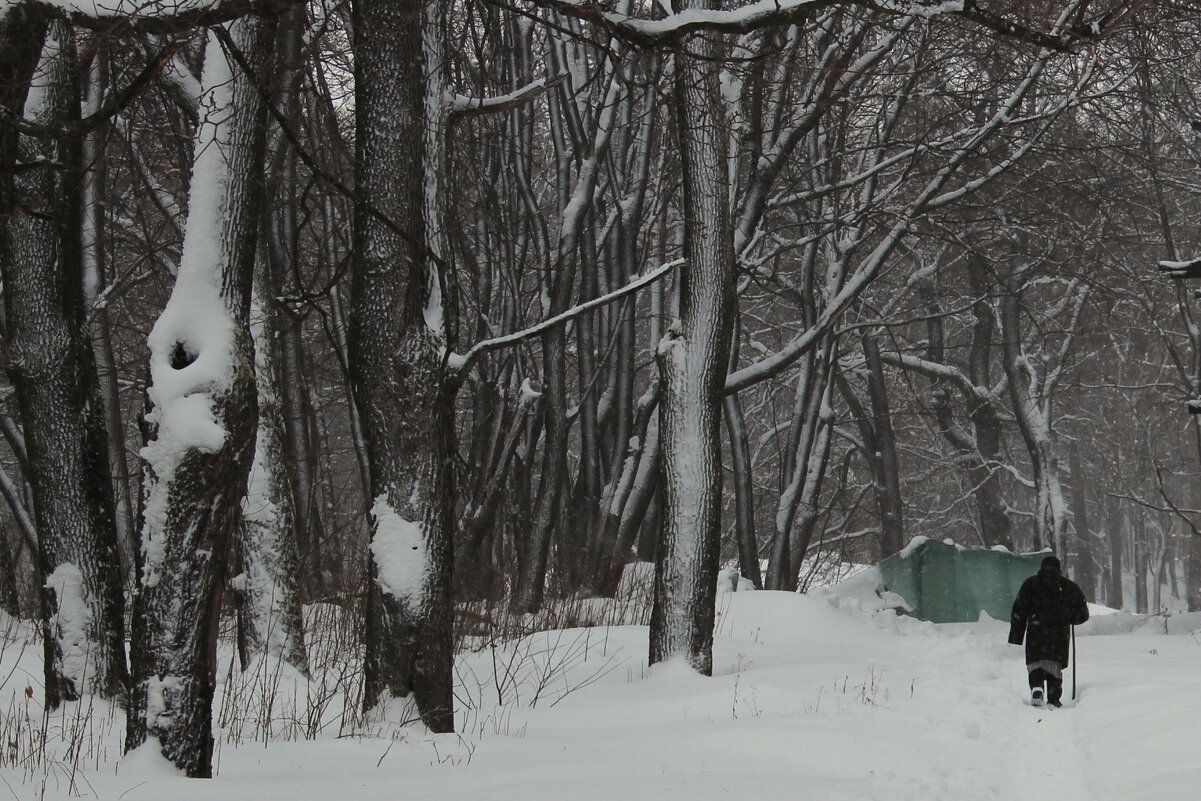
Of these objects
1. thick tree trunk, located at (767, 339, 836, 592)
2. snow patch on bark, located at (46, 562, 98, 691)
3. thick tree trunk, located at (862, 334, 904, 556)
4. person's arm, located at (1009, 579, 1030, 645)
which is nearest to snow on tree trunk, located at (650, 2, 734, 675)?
person's arm, located at (1009, 579, 1030, 645)

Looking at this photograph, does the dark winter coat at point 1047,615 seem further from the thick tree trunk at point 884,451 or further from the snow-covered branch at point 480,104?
the thick tree trunk at point 884,451

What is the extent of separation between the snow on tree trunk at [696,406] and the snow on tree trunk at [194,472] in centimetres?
397

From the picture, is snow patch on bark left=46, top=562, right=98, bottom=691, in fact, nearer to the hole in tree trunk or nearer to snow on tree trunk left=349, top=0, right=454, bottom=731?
snow on tree trunk left=349, top=0, right=454, bottom=731

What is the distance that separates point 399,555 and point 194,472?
144cm

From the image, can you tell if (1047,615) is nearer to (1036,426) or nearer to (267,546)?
(267,546)

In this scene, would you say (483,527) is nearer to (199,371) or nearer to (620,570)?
(620,570)

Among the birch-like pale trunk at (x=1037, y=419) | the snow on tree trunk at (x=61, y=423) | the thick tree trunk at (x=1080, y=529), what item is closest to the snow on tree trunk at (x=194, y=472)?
the snow on tree trunk at (x=61, y=423)

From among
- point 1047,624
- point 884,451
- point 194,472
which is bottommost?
point 1047,624

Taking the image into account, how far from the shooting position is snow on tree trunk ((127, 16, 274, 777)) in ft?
16.3

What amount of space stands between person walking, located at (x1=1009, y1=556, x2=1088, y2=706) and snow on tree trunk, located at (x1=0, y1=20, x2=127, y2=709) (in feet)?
23.5

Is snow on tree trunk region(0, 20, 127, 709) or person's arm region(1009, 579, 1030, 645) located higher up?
snow on tree trunk region(0, 20, 127, 709)

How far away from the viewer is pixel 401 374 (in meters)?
6.20

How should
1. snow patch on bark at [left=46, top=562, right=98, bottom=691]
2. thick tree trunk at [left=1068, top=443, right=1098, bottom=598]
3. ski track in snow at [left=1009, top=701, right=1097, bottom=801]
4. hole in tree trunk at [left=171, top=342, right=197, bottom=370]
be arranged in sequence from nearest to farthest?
hole in tree trunk at [left=171, top=342, right=197, bottom=370] < ski track in snow at [left=1009, top=701, right=1097, bottom=801] < snow patch on bark at [left=46, top=562, right=98, bottom=691] < thick tree trunk at [left=1068, top=443, right=1098, bottom=598]

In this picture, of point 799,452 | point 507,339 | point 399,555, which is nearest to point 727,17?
point 507,339
